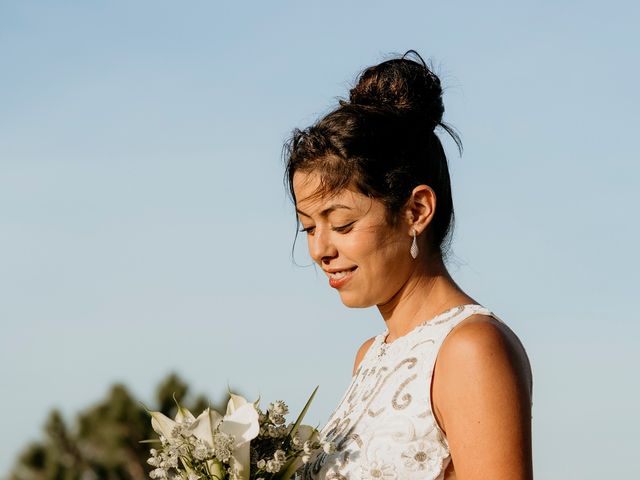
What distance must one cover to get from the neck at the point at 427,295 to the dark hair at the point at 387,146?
11cm

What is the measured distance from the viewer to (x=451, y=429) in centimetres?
405

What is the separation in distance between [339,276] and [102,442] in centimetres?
3278

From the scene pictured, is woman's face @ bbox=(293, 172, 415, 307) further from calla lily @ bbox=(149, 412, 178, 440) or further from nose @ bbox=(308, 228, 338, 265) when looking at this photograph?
calla lily @ bbox=(149, 412, 178, 440)

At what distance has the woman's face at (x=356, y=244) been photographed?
4.43 m

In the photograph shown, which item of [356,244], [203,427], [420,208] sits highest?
[420,208]

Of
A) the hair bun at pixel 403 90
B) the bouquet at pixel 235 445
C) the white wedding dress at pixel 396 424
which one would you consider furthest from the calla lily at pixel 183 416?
the hair bun at pixel 403 90

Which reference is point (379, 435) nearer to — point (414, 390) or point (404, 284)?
point (414, 390)

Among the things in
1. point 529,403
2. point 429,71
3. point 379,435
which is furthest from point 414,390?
point 429,71

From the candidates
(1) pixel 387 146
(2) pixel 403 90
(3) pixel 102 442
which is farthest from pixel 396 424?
(3) pixel 102 442

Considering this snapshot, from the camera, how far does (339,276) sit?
4.53 meters

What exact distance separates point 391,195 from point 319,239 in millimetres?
351

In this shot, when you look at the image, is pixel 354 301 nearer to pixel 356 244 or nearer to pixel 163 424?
pixel 356 244

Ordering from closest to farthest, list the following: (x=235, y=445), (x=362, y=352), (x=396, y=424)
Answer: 1. (x=396, y=424)
2. (x=235, y=445)
3. (x=362, y=352)

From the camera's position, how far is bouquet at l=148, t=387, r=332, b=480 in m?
4.45
